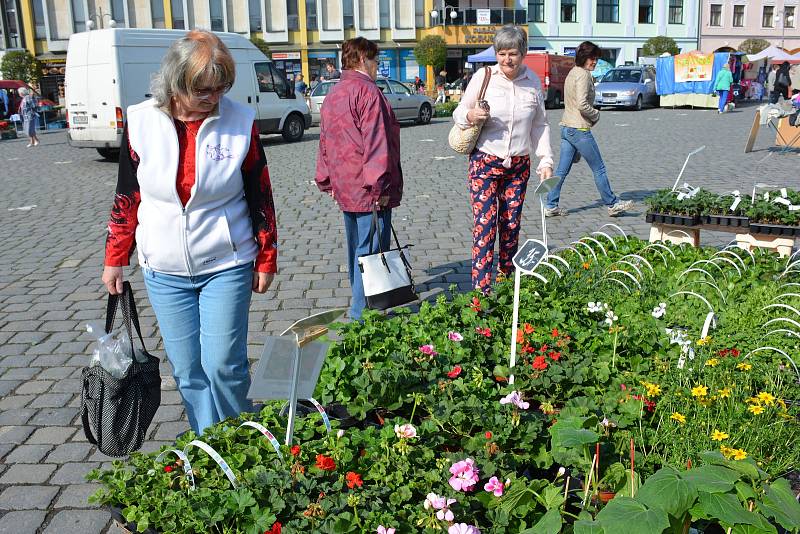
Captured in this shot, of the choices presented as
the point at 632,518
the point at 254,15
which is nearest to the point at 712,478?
the point at 632,518

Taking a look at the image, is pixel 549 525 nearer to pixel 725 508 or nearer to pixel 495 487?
pixel 495 487

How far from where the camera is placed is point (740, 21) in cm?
5759

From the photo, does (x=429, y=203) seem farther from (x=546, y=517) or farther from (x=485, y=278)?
(x=546, y=517)

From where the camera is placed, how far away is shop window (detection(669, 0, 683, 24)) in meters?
56.0

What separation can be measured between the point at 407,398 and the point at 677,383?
39.9 inches

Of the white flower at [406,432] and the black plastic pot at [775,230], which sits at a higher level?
the white flower at [406,432]

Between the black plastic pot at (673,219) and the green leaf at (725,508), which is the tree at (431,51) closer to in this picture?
the black plastic pot at (673,219)

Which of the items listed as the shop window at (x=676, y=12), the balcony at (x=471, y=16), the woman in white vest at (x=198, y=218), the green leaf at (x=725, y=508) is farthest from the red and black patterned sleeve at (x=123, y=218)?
the shop window at (x=676, y=12)

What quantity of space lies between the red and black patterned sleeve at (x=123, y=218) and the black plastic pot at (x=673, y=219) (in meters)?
4.04

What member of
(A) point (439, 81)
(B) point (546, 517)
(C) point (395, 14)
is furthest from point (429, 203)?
(C) point (395, 14)

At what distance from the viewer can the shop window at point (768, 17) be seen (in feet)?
191

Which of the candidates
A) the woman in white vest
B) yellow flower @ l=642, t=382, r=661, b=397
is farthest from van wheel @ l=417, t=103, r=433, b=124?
yellow flower @ l=642, t=382, r=661, b=397

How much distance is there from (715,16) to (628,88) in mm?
33240

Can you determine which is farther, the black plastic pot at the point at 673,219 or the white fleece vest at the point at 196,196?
the black plastic pot at the point at 673,219
